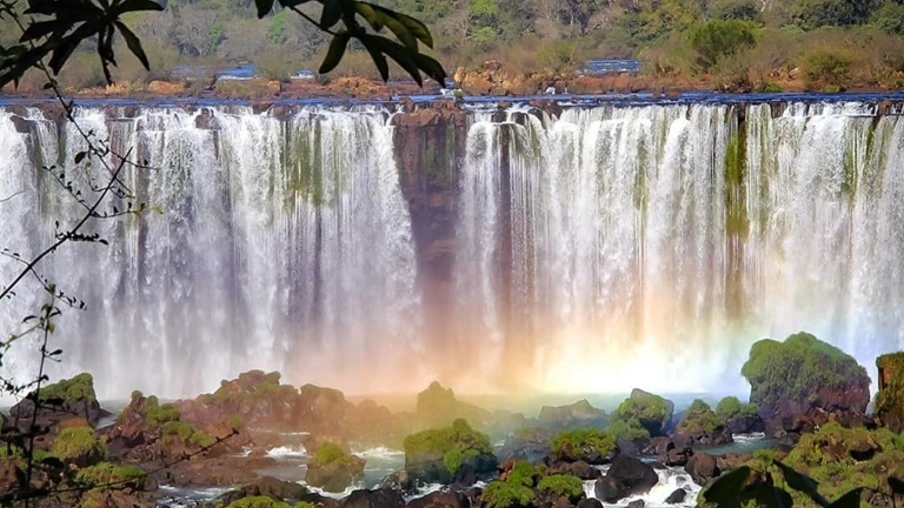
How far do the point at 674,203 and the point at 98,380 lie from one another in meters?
10.2

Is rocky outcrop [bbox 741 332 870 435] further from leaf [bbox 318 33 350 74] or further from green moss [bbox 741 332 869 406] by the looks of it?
leaf [bbox 318 33 350 74]

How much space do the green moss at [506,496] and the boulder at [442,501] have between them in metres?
0.25

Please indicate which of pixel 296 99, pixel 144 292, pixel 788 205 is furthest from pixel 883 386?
pixel 296 99

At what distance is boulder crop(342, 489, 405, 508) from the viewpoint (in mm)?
18328

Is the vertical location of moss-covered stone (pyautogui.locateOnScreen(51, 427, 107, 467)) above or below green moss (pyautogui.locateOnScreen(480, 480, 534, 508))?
above

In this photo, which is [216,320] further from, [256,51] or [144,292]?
[256,51]

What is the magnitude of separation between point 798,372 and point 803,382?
228mm

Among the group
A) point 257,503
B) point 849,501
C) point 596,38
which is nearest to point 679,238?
point 257,503

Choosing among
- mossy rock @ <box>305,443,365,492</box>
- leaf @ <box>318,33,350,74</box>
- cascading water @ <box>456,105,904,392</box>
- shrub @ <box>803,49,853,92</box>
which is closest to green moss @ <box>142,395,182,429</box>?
mossy rock @ <box>305,443,365,492</box>

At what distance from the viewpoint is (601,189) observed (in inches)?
1113

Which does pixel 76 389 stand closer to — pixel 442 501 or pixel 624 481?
pixel 442 501

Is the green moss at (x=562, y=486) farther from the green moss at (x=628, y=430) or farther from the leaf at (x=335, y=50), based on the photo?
the leaf at (x=335, y=50)

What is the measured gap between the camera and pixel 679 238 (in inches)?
1111

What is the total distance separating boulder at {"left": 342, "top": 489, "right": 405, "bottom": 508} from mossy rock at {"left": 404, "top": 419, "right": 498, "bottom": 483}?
5.07 feet
